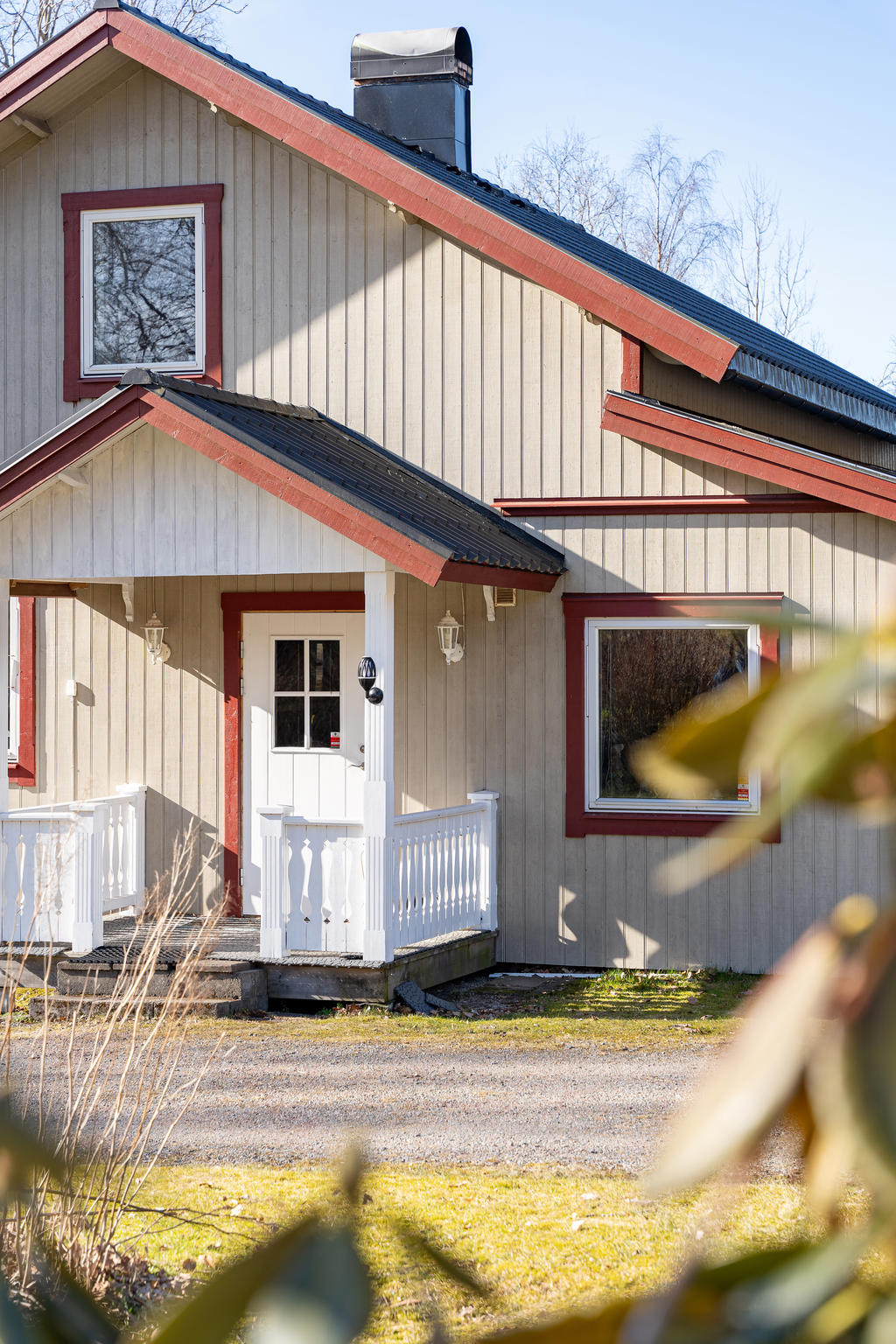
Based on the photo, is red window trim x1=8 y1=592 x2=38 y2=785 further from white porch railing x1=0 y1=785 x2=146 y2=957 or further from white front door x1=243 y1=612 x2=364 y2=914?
white front door x1=243 y1=612 x2=364 y2=914

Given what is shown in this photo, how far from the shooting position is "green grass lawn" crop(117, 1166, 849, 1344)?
4312 mm

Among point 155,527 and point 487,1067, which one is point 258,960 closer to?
point 487,1067

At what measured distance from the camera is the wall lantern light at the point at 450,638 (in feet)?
30.9

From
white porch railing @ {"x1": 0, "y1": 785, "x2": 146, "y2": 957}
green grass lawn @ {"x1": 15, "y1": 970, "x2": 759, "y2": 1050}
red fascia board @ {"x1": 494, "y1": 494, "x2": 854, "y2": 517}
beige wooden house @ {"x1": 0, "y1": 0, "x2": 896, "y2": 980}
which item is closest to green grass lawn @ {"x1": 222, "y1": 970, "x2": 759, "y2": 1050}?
green grass lawn @ {"x1": 15, "y1": 970, "x2": 759, "y2": 1050}

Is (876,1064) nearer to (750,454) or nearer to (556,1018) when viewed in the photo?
(556,1018)

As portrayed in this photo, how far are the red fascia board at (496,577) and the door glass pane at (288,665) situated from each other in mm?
1900

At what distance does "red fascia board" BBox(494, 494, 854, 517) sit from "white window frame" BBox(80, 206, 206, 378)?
2.55m

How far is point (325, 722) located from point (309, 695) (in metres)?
0.23

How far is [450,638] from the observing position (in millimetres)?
9445

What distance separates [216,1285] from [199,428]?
8.01 metres

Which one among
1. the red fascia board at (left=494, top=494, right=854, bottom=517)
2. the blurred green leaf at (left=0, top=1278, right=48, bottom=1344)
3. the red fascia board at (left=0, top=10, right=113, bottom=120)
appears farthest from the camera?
the red fascia board at (left=0, top=10, right=113, bottom=120)

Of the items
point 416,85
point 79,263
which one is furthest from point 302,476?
point 416,85

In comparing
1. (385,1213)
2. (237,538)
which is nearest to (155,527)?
(237,538)

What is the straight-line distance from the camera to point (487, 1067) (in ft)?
23.6
